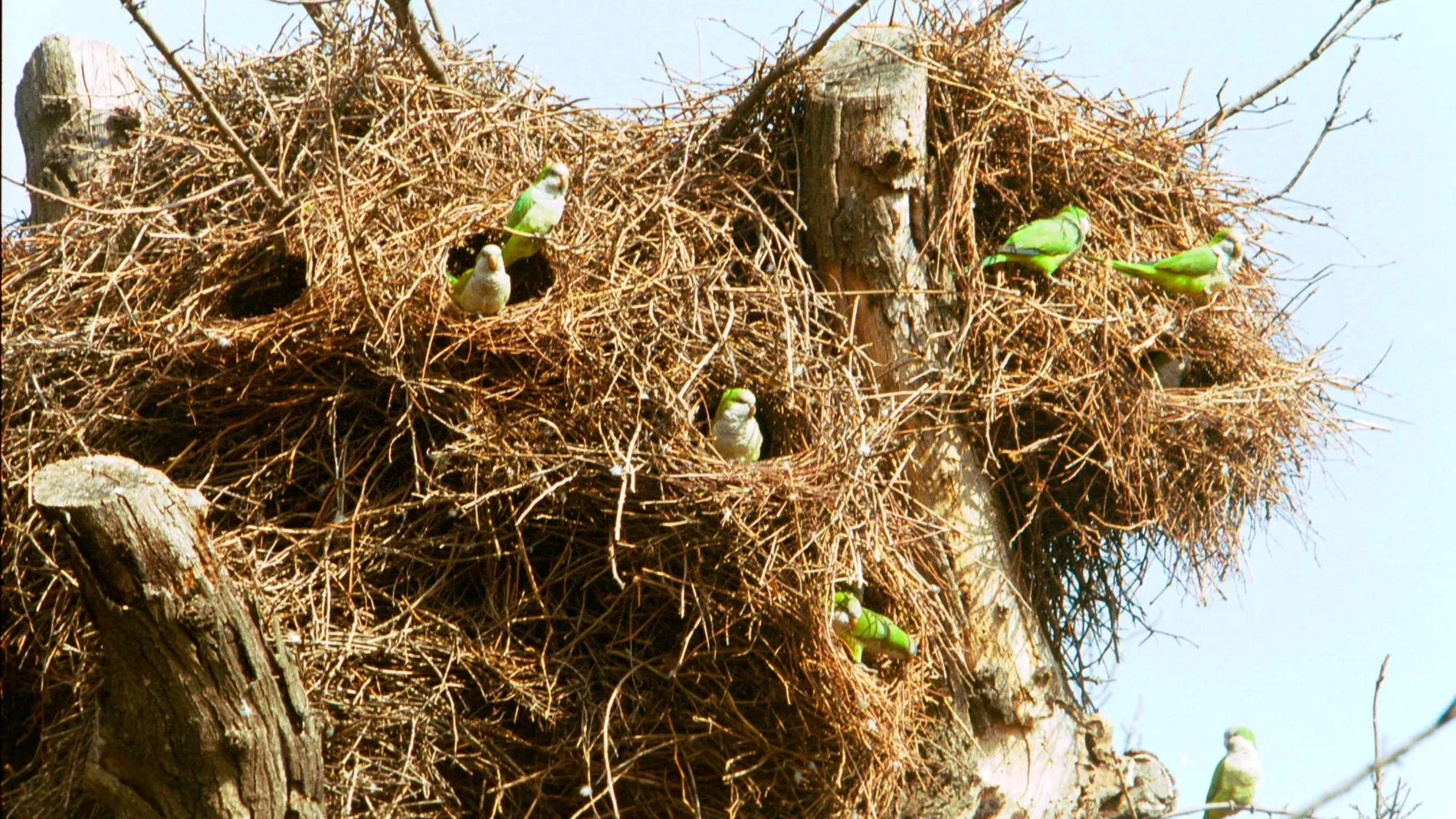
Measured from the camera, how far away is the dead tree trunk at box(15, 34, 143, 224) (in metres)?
4.82

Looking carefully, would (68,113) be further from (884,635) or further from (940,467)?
(884,635)

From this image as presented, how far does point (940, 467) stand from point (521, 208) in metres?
1.46

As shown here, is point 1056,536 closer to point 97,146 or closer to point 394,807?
point 394,807

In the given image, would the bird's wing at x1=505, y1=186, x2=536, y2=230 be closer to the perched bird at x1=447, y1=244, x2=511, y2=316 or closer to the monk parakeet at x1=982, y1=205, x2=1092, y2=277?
the perched bird at x1=447, y1=244, x2=511, y2=316

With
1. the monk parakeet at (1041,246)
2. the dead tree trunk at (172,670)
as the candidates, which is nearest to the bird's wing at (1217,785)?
the monk parakeet at (1041,246)

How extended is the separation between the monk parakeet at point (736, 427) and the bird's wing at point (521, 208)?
789 millimetres

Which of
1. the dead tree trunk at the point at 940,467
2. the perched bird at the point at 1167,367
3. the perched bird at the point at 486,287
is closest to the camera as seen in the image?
the perched bird at the point at 486,287

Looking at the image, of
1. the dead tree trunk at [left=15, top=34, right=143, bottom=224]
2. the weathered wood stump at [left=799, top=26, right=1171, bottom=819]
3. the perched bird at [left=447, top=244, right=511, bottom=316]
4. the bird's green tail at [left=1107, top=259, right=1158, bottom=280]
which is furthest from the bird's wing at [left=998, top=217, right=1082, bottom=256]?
the dead tree trunk at [left=15, top=34, right=143, bottom=224]

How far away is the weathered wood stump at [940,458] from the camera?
4.02 meters

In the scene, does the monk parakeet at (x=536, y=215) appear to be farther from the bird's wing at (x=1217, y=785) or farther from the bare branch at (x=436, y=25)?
the bird's wing at (x=1217, y=785)

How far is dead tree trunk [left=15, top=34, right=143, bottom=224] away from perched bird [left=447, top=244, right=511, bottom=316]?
181 cm

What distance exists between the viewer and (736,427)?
148 inches

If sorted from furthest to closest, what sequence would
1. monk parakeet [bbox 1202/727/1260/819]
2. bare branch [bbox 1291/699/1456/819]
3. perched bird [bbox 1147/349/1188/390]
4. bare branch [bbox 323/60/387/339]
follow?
1. monk parakeet [bbox 1202/727/1260/819]
2. perched bird [bbox 1147/349/1188/390]
3. bare branch [bbox 323/60/387/339]
4. bare branch [bbox 1291/699/1456/819]

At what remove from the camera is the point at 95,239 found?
420 cm
